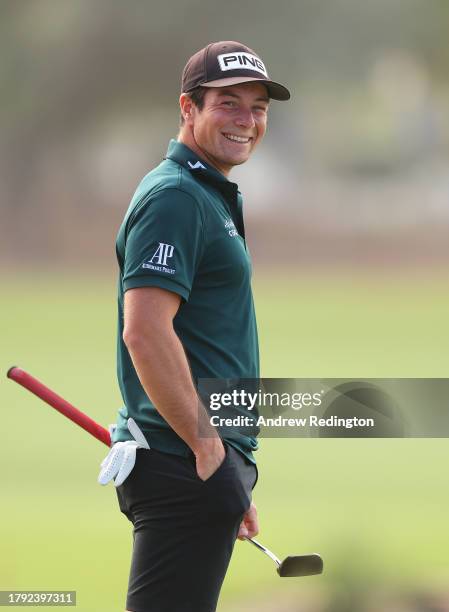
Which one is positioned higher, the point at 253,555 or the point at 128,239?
the point at 128,239

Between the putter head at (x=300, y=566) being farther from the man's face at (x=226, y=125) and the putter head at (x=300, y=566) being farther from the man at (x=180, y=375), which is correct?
the man's face at (x=226, y=125)

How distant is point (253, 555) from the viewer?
445cm

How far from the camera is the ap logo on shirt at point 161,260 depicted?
6.43ft

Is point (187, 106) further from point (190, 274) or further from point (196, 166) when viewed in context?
point (190, 274)

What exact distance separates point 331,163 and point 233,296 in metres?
25.8

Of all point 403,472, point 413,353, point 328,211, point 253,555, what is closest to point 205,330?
point 253,555

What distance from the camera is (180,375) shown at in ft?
6.46

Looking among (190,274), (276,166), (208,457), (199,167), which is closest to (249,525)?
(208,457)

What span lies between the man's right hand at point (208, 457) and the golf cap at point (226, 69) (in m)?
0.72

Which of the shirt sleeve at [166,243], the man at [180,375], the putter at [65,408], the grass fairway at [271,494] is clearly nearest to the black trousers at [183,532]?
the man at [180,375]

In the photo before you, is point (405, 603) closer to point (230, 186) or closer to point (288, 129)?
point (230, 186)

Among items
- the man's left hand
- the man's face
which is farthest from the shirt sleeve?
the man's left hand

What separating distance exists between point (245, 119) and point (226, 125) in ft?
0.15

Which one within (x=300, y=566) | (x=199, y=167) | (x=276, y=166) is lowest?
(x=300, y=566)
